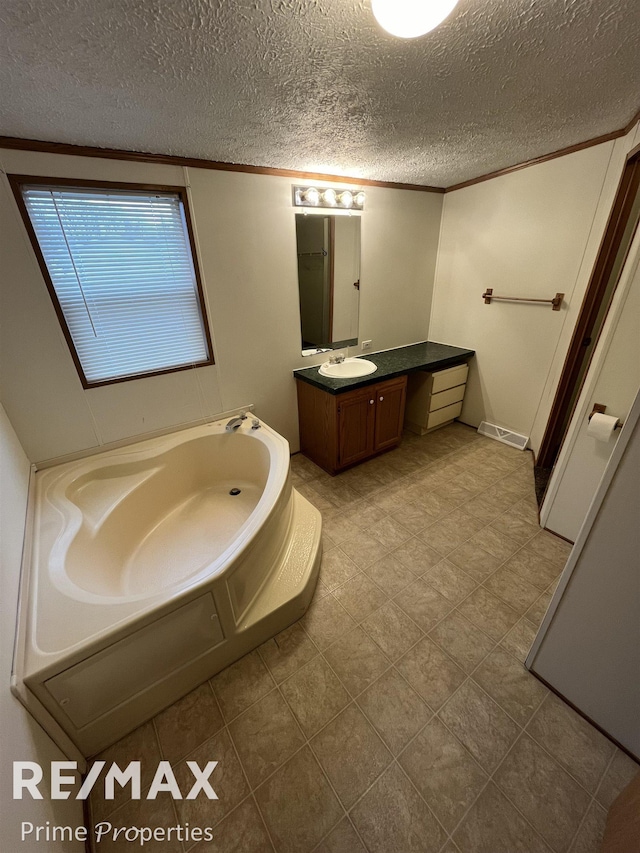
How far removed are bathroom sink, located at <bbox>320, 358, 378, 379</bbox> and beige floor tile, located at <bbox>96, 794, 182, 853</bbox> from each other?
92.6 inches

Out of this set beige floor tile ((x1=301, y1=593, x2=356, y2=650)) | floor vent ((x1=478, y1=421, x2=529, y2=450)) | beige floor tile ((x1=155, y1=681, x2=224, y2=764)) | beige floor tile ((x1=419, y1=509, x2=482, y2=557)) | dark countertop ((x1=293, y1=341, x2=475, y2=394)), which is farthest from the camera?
floor vent ((x1=478, y1=421, x2=529, y2=450))

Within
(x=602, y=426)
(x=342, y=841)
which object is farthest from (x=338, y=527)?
(x=602, y=426)

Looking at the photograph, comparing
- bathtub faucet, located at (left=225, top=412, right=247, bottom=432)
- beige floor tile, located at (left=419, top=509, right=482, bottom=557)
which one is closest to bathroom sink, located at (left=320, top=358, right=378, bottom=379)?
bathtub faucet, located at (left=225, top=412, right=247, bottom=432)

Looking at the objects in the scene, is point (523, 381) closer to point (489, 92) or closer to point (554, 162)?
point (554, 162)

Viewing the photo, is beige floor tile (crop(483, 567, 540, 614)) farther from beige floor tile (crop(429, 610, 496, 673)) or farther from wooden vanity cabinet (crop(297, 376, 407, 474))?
wooden vanity cabinet (crop(297, 376, 407, 474))

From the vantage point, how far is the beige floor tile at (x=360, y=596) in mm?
1649

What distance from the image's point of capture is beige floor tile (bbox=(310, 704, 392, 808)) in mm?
1101

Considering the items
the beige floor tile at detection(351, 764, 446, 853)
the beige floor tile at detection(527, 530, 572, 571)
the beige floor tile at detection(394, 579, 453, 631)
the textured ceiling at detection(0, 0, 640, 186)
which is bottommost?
the beige floor tile at detection(351, 764, 446, 853)

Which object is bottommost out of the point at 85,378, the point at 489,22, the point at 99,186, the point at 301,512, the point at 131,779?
the point at 131,779

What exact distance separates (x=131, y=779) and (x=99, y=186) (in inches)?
103

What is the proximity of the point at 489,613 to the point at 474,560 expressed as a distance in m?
0.33

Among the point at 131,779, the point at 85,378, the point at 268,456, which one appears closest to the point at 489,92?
the point at 268,456

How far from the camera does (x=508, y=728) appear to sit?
1.22m

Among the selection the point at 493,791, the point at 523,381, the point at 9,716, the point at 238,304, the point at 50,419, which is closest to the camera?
the point at 9,716
